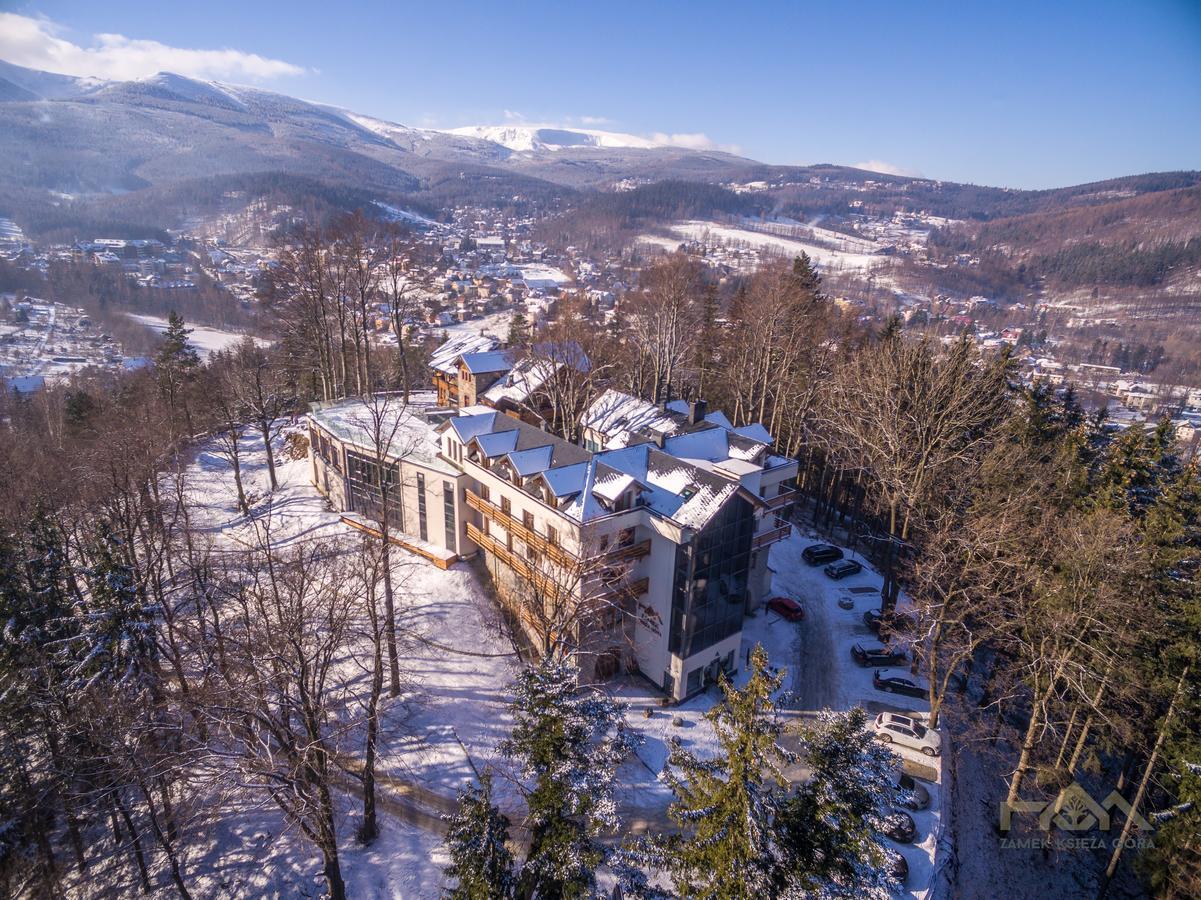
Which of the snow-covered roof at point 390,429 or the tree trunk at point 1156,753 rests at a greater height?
the snow-covered roof at point 390,429

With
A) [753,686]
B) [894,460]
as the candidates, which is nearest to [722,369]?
[894,460]

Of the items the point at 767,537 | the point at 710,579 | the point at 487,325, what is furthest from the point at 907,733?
the point at 487,325

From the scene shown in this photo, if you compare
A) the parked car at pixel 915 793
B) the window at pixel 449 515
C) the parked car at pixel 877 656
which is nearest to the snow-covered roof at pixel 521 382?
the window at pixel 449 515

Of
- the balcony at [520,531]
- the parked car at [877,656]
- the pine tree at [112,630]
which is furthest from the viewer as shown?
the parked car at [877,656]

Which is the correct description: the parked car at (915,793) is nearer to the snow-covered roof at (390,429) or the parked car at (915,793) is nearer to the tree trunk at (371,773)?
the tree trunk at (371,773)

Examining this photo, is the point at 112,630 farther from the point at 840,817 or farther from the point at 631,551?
the point at 840,817
